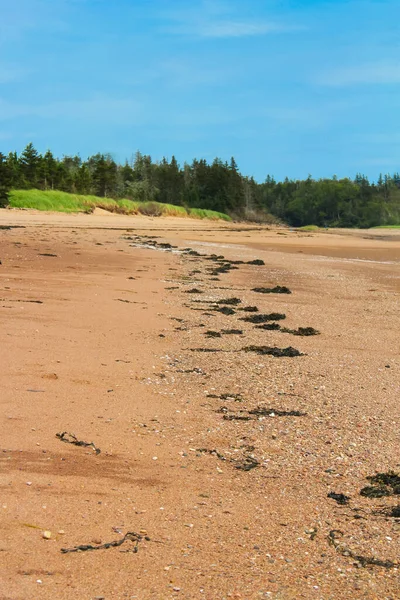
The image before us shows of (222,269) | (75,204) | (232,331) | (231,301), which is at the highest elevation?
(75,204)

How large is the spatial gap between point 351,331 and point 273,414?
14.2 ft

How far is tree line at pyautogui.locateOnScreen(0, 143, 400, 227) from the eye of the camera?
64625 millimetres

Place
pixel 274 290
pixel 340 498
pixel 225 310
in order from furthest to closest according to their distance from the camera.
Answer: pixel 274 290 < pixel 225 310 < pixel 340 498

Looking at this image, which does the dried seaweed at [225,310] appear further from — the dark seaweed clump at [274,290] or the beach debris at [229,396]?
the beach debris at [229,396]

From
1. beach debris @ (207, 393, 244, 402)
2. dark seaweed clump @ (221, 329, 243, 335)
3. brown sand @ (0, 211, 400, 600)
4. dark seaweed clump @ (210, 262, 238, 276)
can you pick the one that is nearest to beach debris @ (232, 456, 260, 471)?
brown sand @ (0, 211, 400, 600)

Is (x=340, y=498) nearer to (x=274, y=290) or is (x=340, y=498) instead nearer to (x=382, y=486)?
(x=382, y=486)

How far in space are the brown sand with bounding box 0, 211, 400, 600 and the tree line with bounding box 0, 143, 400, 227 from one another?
136ft

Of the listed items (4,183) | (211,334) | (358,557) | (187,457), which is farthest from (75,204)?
(358,557)

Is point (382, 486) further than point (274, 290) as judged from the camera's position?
No

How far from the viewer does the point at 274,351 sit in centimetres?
766

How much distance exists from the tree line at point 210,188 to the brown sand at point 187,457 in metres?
41.3

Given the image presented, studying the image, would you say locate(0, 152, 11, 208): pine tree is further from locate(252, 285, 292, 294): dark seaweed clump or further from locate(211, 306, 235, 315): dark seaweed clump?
locate(211, 306, 235, 315): dark seaweed clump

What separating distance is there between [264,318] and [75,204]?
1832 inches

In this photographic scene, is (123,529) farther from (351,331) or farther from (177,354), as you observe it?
(351,331)
